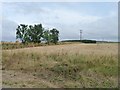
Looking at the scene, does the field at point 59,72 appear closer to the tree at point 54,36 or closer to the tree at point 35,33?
the tree at point 35,33

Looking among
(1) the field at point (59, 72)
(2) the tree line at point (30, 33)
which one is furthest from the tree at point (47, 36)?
(1) the field at point (59, 72)

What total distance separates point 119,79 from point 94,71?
1.38 m

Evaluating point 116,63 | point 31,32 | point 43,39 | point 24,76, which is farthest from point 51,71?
point 43,39

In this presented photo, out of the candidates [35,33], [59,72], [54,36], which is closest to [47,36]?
[54,36]

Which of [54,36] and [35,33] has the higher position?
[35,33]

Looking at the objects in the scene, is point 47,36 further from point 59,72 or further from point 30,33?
point 59,72

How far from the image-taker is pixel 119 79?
12648mm

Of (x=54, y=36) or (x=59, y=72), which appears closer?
(x=59, y=72)

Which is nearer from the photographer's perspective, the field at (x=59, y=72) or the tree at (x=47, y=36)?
the field at (x=59, y=72)

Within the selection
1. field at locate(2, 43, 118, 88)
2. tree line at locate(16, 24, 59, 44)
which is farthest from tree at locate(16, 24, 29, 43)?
field at locate(2, 43, 118, 88)

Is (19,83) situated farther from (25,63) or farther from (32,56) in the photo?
(32,56)

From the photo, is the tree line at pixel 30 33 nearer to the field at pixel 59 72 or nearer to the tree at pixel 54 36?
the tree at pixel 54 36

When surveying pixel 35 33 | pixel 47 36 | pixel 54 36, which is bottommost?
pixel 54 36

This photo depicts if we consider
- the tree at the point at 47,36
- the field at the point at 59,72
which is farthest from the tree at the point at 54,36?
the field at the point at 59,72
